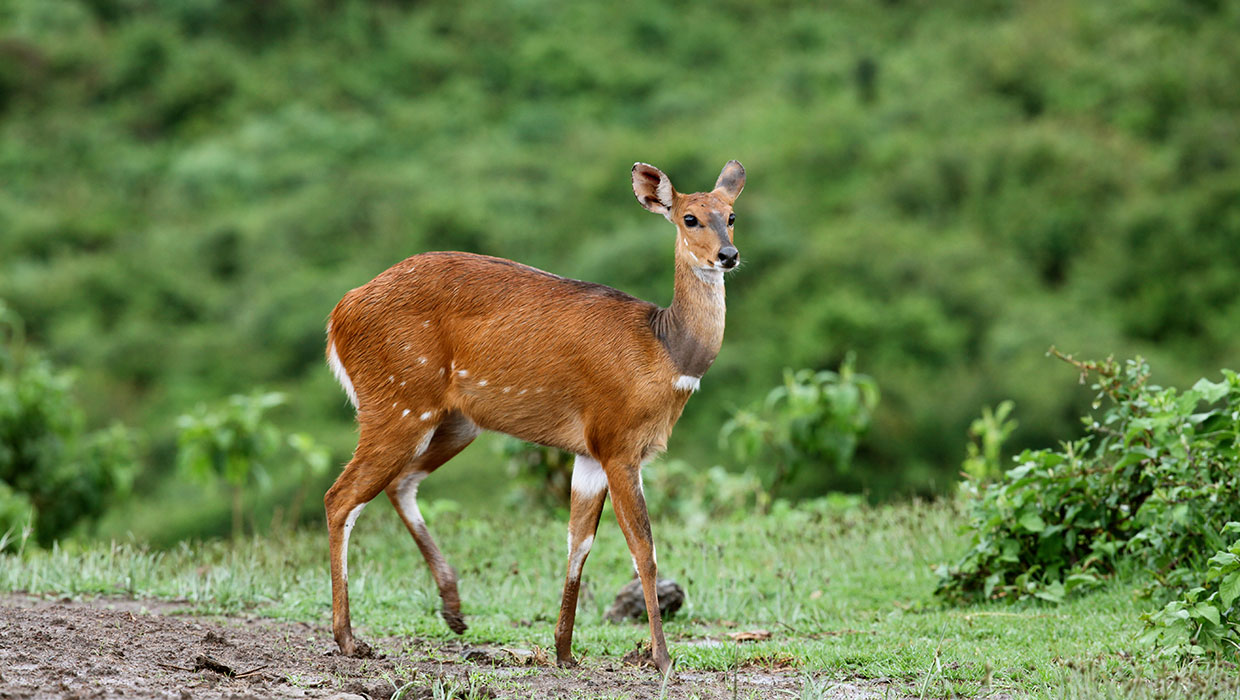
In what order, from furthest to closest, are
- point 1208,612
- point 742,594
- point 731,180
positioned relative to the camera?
point 742,594 < point 731,180 < point 1208,612

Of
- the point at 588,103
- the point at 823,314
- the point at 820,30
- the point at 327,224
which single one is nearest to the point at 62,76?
the point at 327,224

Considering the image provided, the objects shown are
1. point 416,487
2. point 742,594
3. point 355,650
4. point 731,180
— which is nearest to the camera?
point 355,650

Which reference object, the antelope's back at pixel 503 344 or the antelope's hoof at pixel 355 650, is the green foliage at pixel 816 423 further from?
the antelope's hoof at pixel 355 650

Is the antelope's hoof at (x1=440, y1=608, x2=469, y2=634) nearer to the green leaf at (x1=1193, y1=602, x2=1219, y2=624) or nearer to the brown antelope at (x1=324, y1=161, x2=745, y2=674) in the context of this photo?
the brown antelope at (x1=324, y1=161, x2=745, y2=674)

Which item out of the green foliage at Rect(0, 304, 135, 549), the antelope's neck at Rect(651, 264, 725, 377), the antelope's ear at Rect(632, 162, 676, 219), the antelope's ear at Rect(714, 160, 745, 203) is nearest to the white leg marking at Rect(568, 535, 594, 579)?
the antelope's neck at Rect(651, 264, 725, 377)

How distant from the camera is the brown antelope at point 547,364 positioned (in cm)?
577

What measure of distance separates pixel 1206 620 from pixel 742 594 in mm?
2784

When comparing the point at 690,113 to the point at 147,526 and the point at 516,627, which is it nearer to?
the point at 147,526

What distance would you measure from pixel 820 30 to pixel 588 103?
298 inches

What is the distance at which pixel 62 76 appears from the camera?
128 ft

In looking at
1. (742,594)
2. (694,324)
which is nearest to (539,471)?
(742,594)

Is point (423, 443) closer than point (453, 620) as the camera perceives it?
Yes

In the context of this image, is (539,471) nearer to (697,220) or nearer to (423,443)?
(423,443)

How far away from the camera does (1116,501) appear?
7148 mm
